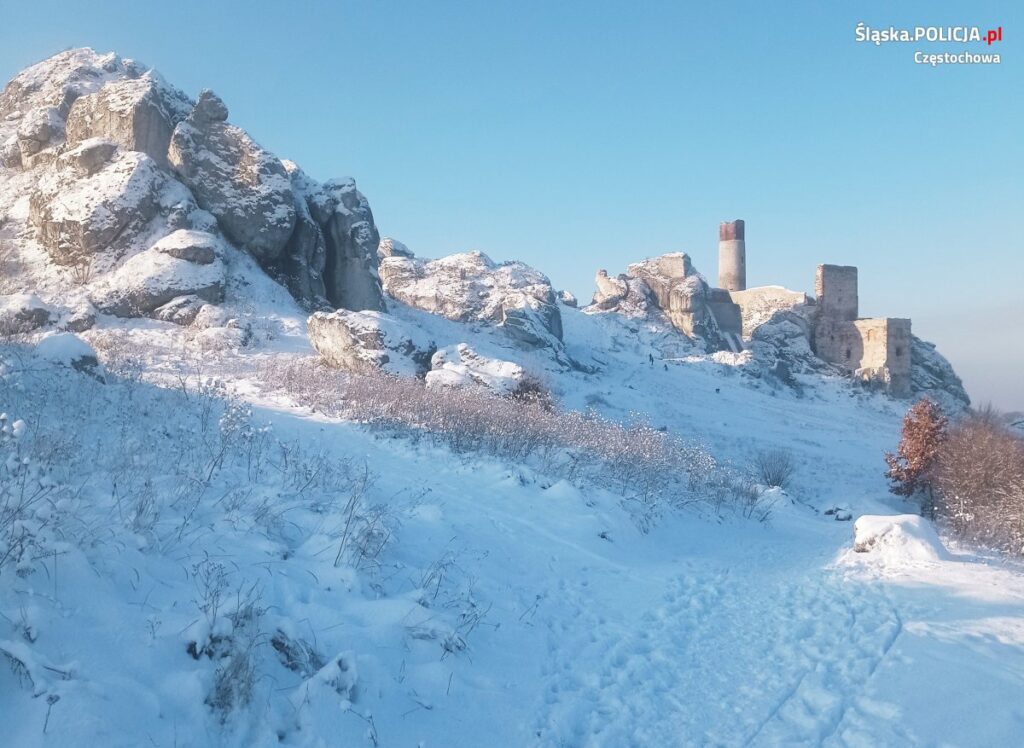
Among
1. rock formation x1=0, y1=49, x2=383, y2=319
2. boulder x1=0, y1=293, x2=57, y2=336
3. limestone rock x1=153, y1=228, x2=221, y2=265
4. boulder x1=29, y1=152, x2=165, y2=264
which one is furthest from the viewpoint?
rock formation x1=0, y1=49, x2=383, y2=319

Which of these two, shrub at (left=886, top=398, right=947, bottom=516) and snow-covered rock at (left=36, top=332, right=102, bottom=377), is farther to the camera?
shrub at (left=886, top=398, right=947, bottom=516)

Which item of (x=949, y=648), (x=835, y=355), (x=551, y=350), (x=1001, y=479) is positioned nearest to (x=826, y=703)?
(x=949, y=648)

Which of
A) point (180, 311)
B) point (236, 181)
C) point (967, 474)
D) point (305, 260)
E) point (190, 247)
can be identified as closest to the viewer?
point (967, 474)

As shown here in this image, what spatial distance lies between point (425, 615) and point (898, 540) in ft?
22.6

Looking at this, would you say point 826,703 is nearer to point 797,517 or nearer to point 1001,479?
point 797,517

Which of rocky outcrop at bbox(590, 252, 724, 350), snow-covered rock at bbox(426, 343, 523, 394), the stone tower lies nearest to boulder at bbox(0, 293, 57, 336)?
snow-covered rock at bbox(426, 343, 523, 394)

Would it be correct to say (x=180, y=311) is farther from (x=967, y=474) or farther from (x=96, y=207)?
(x=967, y=474)

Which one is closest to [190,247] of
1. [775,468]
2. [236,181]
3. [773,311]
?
[236,181]

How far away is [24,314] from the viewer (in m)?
A: 18.2

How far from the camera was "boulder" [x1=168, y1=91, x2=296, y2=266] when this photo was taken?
1039 inches

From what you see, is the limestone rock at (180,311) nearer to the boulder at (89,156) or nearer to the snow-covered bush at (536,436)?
the boulder at (89,156)

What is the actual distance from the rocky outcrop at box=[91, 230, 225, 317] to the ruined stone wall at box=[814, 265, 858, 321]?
38.4 m

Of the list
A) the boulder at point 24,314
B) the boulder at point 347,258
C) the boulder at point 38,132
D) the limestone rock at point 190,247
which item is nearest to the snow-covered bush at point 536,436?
the boulder at point 24,314

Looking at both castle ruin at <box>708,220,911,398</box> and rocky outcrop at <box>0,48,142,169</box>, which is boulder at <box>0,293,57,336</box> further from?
castle ruin at <box>708,220,911,398</box>
